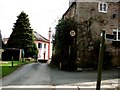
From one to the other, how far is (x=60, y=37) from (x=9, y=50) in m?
29.0

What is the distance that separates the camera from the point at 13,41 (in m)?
59.5

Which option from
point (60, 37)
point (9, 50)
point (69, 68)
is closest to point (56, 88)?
point (69, 68)

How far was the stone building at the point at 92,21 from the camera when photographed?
102 feet

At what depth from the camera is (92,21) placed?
31.6 meters

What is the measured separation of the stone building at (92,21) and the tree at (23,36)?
28.8m

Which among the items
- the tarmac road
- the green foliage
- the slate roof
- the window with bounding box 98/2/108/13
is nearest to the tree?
the slate roof

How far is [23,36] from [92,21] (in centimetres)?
3016

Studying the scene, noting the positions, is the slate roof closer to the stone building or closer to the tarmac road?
the stone building

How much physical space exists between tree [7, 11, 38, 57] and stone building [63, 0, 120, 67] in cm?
2881

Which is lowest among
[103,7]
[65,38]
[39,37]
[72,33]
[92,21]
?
[65,38]

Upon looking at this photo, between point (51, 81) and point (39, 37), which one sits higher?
point (39, 37)

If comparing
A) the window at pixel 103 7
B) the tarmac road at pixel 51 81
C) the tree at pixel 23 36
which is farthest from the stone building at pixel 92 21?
the tree at pixel 23 36

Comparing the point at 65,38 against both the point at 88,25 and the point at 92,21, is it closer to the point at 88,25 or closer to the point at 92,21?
the point at 88,25

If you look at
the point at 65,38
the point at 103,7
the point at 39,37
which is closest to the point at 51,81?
the point at 65,38
